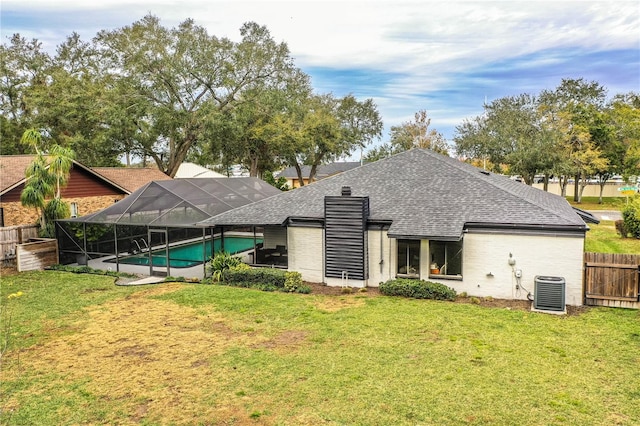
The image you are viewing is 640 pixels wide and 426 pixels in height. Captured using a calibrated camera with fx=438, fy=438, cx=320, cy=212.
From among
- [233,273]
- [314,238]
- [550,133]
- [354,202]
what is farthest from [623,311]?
[550,133]

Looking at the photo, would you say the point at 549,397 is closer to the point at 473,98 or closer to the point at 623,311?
the point at 623,311

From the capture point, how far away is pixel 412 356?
8773mm

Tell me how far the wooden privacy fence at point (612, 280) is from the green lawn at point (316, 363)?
433 millimetres

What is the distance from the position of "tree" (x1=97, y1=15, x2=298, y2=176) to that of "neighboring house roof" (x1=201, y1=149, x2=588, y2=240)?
61.6 ft

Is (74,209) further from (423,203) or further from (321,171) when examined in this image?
(321,171)

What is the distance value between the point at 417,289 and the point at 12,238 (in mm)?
17313

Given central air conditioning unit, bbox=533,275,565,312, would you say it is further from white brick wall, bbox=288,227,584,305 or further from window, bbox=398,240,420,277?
window, bbox=398,240,420,277

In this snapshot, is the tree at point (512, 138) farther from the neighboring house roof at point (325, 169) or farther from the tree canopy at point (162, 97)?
the neighboring house roof at point (325, 169)

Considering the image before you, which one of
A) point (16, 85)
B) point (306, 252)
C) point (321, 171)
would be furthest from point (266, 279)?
point (321, 171)

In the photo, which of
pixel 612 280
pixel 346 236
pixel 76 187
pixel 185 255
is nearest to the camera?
pixel 612 280

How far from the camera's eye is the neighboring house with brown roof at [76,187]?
20.8m

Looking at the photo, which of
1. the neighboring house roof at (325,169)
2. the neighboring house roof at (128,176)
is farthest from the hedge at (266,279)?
the neighboring house roof at (325,169)

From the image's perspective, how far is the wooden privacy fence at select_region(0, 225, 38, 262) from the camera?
18.6 meters

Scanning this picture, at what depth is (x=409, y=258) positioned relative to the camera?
14117mm
